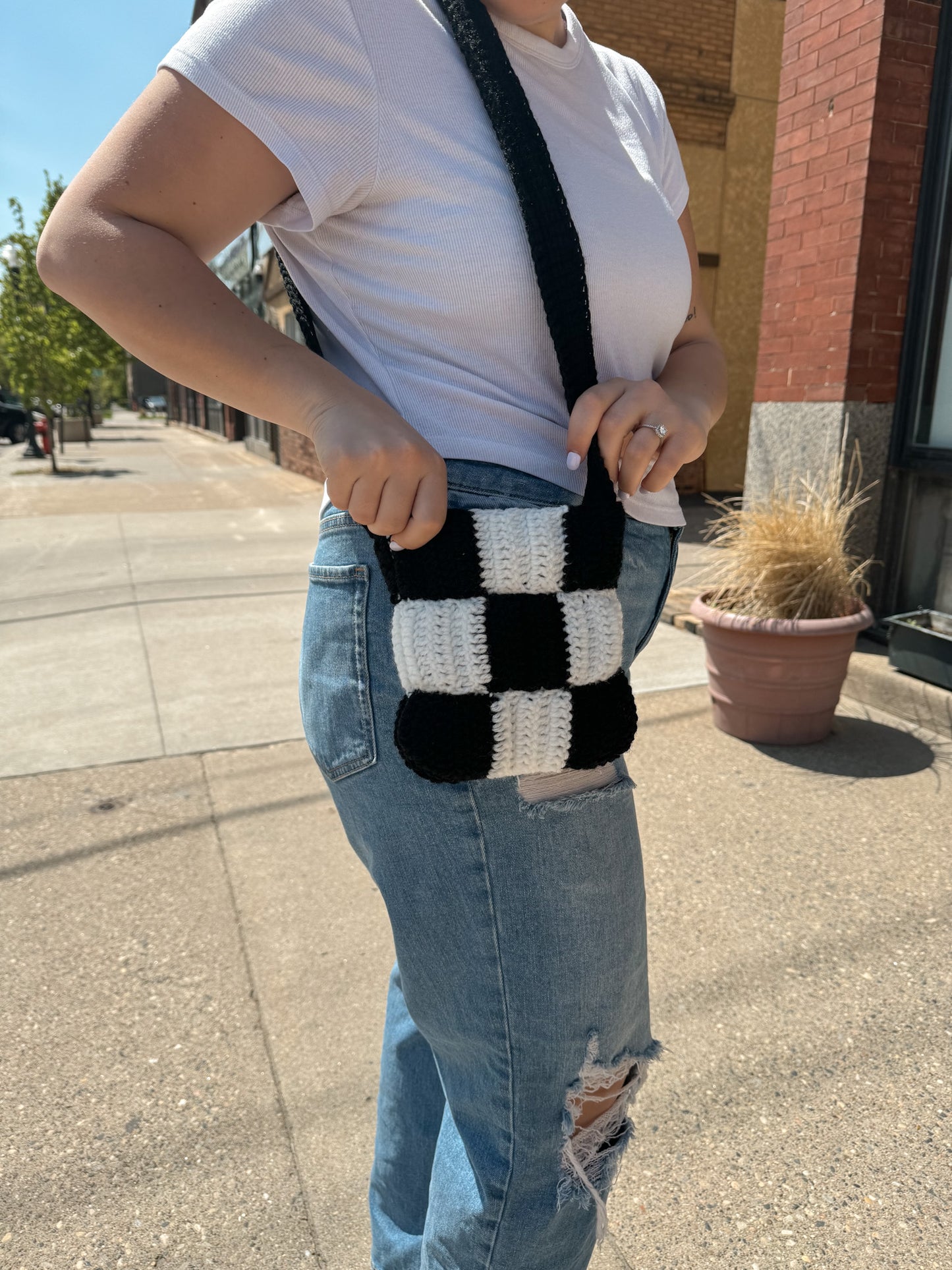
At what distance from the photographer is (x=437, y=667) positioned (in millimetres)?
847

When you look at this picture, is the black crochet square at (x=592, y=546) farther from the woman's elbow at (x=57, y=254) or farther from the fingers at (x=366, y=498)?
the woman's elbow at (x=57, y=254)

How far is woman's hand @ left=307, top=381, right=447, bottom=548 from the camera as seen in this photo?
2.69 feet

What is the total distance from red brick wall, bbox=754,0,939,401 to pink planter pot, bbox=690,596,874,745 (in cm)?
153

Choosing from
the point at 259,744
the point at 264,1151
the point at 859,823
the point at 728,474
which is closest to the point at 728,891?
the point at 859,823

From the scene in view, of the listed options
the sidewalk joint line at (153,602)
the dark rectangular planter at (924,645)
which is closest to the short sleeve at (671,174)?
the dark rectangular planter at (924,645)

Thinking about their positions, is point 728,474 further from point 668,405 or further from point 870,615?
point 668,405

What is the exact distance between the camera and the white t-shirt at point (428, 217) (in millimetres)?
851

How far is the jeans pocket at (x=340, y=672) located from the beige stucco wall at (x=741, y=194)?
949 centimetres

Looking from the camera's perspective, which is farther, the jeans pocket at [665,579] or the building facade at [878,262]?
the building facade at [878,262]

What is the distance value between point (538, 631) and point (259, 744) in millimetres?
3056

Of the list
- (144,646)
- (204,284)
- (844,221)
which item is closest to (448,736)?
(204,284)

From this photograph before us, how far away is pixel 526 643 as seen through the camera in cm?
87

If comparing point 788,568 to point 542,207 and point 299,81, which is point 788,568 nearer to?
point 542,207

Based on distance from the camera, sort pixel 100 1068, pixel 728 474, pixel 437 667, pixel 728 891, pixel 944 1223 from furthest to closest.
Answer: pixel 728 474, pixel 728 891, pixel 100 1068, pixel 944 1223, pixel 437 667
